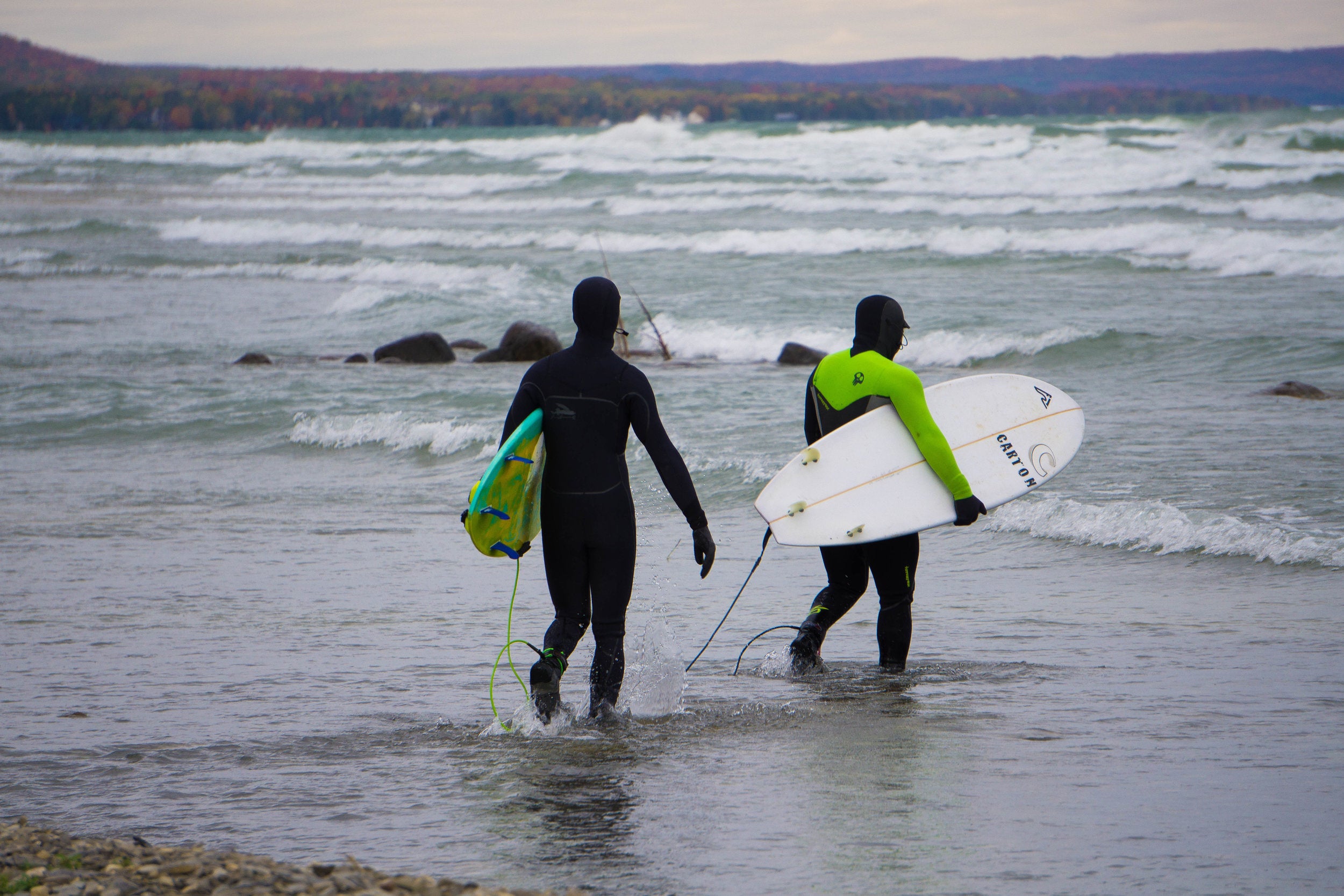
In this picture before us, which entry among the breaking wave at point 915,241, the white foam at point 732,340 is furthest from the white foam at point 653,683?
the breaking wave at point 915,241

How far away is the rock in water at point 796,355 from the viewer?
1719cm

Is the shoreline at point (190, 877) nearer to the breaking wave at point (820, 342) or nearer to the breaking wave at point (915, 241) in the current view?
the breaking wave at point (820, 342)

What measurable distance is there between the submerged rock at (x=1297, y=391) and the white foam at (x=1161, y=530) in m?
5.01

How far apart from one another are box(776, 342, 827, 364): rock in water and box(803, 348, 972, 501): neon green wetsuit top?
11505mm

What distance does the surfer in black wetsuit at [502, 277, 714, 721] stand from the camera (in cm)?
469

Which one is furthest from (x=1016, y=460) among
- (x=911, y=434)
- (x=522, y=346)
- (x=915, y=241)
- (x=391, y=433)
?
(x=915, y=241)

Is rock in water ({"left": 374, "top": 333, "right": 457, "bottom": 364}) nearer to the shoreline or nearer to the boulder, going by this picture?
the boulder

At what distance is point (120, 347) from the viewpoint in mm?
18938

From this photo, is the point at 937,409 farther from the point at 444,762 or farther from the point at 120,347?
the point at 120,347

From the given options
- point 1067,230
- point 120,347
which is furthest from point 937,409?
point 1067,230

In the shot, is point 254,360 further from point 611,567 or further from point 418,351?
point 611,567

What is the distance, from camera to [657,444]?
4.70 metres

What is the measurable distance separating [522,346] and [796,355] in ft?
12.0

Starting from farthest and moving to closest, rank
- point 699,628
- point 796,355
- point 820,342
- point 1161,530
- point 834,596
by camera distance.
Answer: point 820,342, point 796,355, point 1161,530, point 699,628, point 834,596
